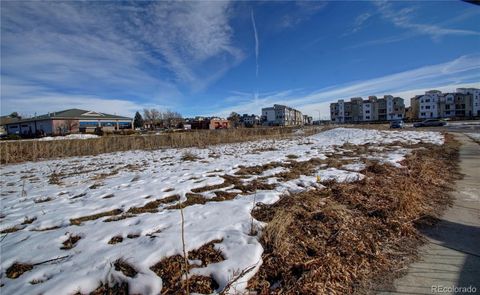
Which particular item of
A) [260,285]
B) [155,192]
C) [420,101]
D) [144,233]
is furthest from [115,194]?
[420,101]

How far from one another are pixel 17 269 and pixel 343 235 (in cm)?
392

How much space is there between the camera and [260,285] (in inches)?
89.9

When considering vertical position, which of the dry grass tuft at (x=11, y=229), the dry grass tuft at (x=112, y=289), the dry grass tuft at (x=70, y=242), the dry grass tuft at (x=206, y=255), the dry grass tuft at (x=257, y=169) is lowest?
the dry grass tuft at (x=112, y=289)

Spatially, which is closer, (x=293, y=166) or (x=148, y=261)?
(x=148, y=261)

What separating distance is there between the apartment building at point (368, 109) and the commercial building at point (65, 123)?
85562 mm

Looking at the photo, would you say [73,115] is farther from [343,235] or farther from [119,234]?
[343,235]

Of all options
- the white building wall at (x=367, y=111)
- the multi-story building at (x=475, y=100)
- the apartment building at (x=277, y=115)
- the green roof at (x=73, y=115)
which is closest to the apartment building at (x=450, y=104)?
the multi-story building at (x=475, y=100)

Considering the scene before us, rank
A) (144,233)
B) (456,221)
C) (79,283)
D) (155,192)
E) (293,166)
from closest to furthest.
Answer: (79,283) < (144,233) < (456,221) < (155,192) < (293,166)

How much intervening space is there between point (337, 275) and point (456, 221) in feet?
8.79

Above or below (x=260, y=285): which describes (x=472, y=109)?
above

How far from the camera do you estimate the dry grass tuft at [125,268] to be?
2.38 meters

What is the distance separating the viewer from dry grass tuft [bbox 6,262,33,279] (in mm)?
2523

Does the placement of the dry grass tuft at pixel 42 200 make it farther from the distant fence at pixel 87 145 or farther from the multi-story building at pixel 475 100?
the multi-story building at pixel 475 100

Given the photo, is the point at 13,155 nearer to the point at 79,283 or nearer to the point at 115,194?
the point at 115,194
